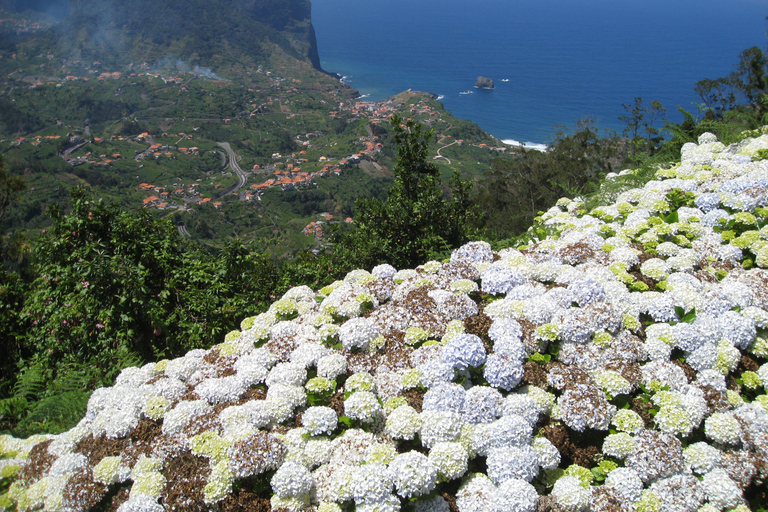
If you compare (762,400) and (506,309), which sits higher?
(762,400)

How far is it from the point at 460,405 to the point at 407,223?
5.22 meters

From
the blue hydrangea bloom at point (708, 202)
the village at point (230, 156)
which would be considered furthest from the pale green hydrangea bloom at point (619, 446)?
the village at point (230, 156)

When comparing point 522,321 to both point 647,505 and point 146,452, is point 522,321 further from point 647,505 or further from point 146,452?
point 146,452

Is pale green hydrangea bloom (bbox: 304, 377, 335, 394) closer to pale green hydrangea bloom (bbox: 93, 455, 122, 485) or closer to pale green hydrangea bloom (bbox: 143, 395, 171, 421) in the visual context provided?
pale green hydrangea bloom (bbox: 143, 395, 171, 421)

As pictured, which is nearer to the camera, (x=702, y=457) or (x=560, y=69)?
(x=702, y=457)

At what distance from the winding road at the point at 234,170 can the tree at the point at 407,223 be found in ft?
306

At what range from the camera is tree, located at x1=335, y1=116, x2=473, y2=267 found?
27.9ft

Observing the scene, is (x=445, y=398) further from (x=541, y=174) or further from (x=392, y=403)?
(x=541, y=174)

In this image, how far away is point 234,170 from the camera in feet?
365

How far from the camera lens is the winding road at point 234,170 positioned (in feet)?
327

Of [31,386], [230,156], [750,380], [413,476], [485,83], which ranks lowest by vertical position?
[230,156]

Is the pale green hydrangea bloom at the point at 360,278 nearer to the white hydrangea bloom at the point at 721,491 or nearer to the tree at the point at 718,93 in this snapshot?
the white hydrangea bloom at the point at 721,491

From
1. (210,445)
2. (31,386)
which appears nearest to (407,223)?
(210,445)

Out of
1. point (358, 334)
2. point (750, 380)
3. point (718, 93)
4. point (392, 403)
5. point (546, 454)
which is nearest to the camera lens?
point (546, 454)
